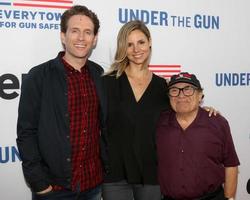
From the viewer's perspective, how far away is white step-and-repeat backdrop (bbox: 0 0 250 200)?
2.08m

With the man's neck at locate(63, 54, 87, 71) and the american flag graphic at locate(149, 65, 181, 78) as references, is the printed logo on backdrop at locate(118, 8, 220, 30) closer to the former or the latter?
the american flag graphic at locate(149, 65, 181, 78)

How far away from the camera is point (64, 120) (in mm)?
1635

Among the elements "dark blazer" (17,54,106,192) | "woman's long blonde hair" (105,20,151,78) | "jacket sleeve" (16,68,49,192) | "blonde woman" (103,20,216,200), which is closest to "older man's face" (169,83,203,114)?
"blonde woman" (103,20,216,200)

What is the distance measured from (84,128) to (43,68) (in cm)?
38

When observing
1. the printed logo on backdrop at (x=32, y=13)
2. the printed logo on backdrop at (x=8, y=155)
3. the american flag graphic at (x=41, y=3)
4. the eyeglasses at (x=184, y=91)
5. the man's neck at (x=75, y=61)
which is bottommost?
the printed logo on backdrop at (x=8, y=155)

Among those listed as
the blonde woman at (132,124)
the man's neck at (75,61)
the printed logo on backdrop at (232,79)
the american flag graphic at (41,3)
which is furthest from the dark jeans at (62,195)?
the printed logo on backdrop at (232,79)

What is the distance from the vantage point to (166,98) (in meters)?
1.96

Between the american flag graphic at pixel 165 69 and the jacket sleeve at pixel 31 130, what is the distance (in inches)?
41.3

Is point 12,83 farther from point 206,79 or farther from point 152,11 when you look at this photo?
point 206,79

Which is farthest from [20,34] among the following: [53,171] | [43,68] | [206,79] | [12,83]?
[206,79]

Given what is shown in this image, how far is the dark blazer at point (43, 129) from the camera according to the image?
162 cm

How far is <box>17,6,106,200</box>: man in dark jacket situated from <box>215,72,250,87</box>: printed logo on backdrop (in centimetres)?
126

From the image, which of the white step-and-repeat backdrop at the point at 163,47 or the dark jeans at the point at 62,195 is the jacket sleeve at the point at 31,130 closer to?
the dark jeans at the point at 62,195

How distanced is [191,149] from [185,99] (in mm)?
275
